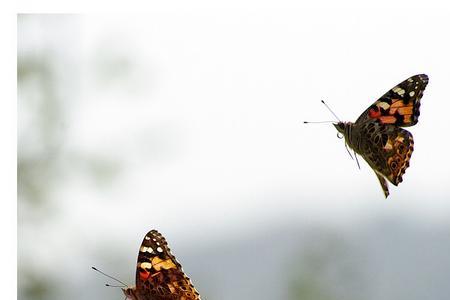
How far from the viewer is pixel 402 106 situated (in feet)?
5.18

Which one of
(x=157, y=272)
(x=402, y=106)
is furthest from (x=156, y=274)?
(x=402, y=106)

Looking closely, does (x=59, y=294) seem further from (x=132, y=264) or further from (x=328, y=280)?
(x=328, y=280)

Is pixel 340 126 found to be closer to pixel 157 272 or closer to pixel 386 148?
pixel 386 148

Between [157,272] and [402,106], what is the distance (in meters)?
0.57

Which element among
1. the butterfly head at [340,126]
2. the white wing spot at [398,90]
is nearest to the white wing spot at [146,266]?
the butterfly head at [340,126]

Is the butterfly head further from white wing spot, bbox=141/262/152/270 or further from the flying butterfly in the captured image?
white wing spot, bbox=141/262/152/270

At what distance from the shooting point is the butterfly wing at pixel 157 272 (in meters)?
1.55

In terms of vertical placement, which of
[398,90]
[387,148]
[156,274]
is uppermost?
[398,90]

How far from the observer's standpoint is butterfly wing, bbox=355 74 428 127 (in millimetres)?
1570

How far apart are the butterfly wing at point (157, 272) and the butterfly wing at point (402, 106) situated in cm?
46

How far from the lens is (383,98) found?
5.25 feet

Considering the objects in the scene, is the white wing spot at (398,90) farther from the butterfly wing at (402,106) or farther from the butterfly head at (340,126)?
the butterfly head at (340,126)

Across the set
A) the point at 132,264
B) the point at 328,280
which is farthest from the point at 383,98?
the point at 132,264

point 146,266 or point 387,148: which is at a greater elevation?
point 387,148
